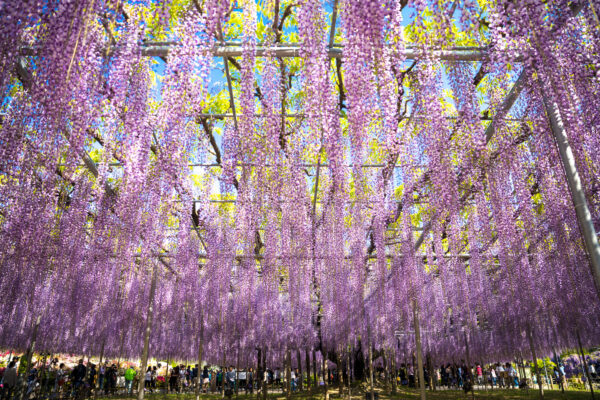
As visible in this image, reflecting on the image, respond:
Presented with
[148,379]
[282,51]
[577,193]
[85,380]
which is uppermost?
[282,51]

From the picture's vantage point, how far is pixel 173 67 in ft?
15.8

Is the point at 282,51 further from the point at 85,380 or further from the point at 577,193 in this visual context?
the point at 85,380

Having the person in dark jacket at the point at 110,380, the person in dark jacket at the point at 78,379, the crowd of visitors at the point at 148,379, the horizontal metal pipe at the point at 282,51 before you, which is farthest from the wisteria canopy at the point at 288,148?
the person in dark jacket at the point at 110,380

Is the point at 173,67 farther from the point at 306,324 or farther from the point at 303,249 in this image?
the point at 306,324

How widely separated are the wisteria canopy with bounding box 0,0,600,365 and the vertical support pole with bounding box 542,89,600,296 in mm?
105

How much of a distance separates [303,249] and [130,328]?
29.3 feet

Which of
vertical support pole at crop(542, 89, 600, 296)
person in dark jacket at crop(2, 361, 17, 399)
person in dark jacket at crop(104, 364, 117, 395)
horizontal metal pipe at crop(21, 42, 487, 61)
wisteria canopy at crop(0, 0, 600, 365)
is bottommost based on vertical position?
person in dark jacket at crop(104, 364, 117, 395)

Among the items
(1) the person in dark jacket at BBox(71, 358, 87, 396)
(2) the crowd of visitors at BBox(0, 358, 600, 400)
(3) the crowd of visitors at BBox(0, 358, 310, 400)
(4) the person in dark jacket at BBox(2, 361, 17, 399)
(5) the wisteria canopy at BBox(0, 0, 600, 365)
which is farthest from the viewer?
(1) the person in dark jacket at BBox(71, 358, 87, 396)

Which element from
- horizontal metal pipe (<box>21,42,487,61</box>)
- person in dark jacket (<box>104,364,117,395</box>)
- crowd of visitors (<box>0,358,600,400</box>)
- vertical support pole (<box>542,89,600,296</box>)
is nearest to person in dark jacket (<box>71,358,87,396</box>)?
crowd of visitors (<box>0,358,600,400</box>)

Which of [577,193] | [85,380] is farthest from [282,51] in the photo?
[85,380]

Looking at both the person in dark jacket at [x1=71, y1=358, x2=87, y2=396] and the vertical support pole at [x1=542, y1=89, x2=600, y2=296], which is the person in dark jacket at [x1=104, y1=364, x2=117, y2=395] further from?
the vertical support pole at [x1=542, y1=89, x2=600, y2=296]

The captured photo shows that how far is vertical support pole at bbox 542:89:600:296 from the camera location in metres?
3.87

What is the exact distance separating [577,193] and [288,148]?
526cm

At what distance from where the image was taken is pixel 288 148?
314 inches
